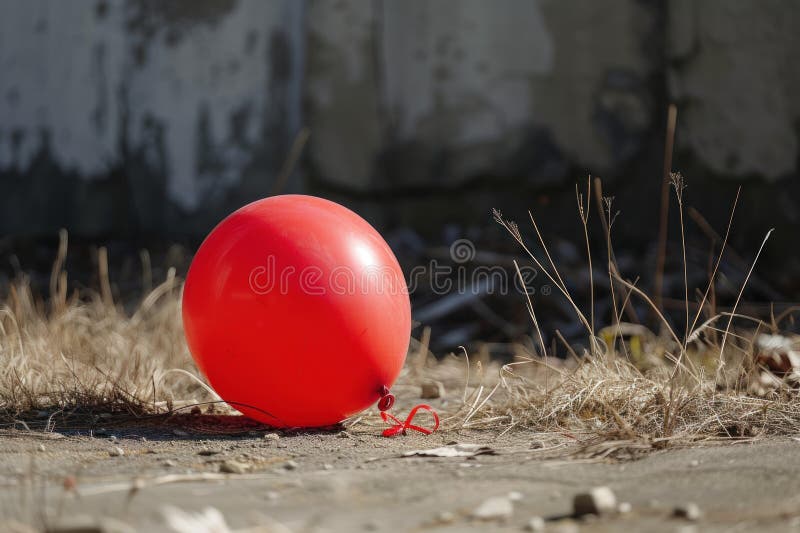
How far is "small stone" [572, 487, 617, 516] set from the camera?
1.58 metres

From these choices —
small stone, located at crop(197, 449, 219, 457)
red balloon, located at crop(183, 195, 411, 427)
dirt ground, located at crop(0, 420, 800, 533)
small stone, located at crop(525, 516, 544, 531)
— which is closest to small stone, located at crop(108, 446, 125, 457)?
dirt ground, located at crop(0, 420, 800, 533)

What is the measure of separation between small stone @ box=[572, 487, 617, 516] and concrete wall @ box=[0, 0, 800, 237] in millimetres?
3635

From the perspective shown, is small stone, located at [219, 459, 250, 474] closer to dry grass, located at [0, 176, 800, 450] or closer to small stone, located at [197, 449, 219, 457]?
small stone, located at [197, 449, 219, 457]

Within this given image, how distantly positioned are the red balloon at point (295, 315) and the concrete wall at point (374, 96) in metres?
2.96

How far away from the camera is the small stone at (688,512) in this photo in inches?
62.2

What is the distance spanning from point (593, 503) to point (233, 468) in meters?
0.80

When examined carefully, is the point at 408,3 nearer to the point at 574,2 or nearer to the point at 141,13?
the point at 574,2

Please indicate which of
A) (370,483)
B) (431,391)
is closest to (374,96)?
(431,391)

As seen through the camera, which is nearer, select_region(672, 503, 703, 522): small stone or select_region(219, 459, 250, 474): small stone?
select_region(672, 503, 703, 522): small stone

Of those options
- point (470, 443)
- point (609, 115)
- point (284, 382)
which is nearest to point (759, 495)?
point (470, 443)

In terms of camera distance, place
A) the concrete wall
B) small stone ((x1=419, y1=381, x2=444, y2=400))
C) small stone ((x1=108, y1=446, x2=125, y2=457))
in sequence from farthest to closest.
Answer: the concrete wall
small stone ((x1=419, y1=381, x2=444, y2=400))
small stone ((x1=108, y1=446, x2=125, y2=457))

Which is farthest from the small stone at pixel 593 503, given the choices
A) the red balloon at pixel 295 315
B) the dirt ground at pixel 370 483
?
the red balloon at pixel 295 315

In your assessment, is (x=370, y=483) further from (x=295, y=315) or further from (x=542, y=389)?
(x=542, y=389)

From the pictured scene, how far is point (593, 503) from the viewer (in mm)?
1579
